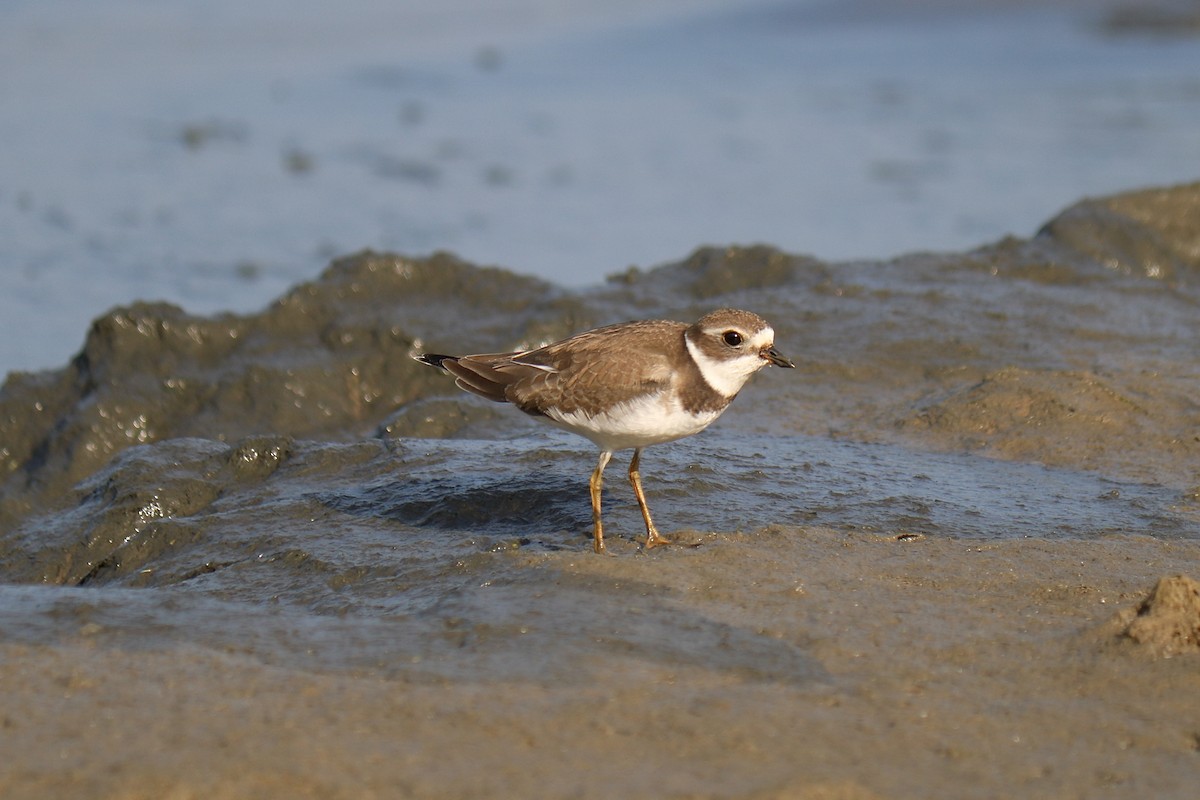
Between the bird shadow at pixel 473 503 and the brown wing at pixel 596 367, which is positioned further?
the bird shadow at pixel 473 503

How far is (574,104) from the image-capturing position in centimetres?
1723

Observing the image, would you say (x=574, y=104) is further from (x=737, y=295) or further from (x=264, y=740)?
(x=264, y=740)

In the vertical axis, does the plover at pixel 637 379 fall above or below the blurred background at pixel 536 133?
below

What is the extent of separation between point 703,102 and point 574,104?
1.69 metres

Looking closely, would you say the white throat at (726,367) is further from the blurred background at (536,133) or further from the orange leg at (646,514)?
the blurred background at (536,133)

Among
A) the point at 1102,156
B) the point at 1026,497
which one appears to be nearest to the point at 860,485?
the point at 1026,497

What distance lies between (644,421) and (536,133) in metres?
10.8

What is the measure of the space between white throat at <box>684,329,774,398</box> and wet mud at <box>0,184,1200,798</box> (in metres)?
0.65

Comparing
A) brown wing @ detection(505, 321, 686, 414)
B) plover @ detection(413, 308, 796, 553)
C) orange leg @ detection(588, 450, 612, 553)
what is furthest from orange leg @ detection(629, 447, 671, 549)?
brown wing @ detection(505, 321, 686, 414)

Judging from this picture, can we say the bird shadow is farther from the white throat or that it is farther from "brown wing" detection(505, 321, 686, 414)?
the white throat

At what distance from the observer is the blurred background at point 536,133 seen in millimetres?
12180

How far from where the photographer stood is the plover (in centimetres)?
567

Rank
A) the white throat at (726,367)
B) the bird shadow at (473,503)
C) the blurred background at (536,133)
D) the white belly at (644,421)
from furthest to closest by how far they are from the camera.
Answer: the blurred background at (536,133) → the bird shadow at (473,503) → the white throat at (726,367) → the white belly at (644,421)

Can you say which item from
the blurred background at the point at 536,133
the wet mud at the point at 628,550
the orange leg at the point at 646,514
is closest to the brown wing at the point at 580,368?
the orange leg at the point at 646,514
